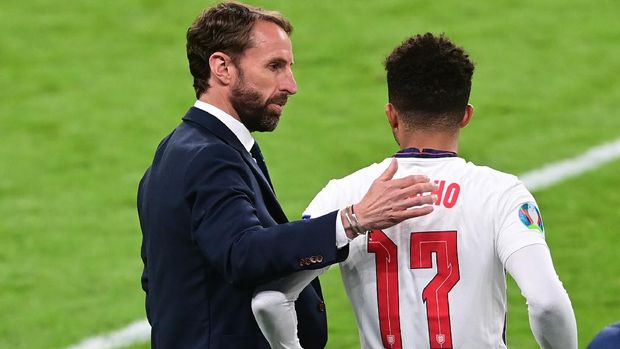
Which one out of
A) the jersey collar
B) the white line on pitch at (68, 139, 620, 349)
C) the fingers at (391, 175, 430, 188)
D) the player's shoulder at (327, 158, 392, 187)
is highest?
the white line on pitch at (68, 139, 620, 349)

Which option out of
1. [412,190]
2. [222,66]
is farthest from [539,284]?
[222,66]

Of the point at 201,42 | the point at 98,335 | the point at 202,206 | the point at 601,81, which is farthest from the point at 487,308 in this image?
the point at 601,81

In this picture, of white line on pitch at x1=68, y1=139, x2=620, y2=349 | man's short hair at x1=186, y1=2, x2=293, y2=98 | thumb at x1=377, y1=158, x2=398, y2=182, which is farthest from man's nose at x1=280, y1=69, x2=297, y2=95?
white line on pitch at x1=68, y1=139, x2=620, y2=349

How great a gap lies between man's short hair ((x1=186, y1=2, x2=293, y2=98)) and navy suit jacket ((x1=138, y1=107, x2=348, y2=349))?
159 millimetres

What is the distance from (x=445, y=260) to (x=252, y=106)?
69 centimetres

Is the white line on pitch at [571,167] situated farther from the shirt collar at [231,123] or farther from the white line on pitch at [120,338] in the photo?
the shirt collar at [231,123]

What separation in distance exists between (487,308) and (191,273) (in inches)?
29.9

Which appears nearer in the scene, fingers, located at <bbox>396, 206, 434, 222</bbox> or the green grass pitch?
fingers, located at <bbox>396, 206, 434, 222</bbox>

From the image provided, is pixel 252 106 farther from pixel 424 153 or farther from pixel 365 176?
pixel 424 153

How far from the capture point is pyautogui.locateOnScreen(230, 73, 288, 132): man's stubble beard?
3828mm

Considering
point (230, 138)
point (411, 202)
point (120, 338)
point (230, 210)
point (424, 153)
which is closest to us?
point (411, 202)

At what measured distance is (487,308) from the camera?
141 inches

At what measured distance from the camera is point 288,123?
8.80 metres

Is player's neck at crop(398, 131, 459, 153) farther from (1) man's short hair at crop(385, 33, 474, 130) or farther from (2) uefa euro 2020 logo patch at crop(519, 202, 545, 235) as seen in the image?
(2) uefa euro 2020 logo patch at crop(519, 202, 545, 235)
